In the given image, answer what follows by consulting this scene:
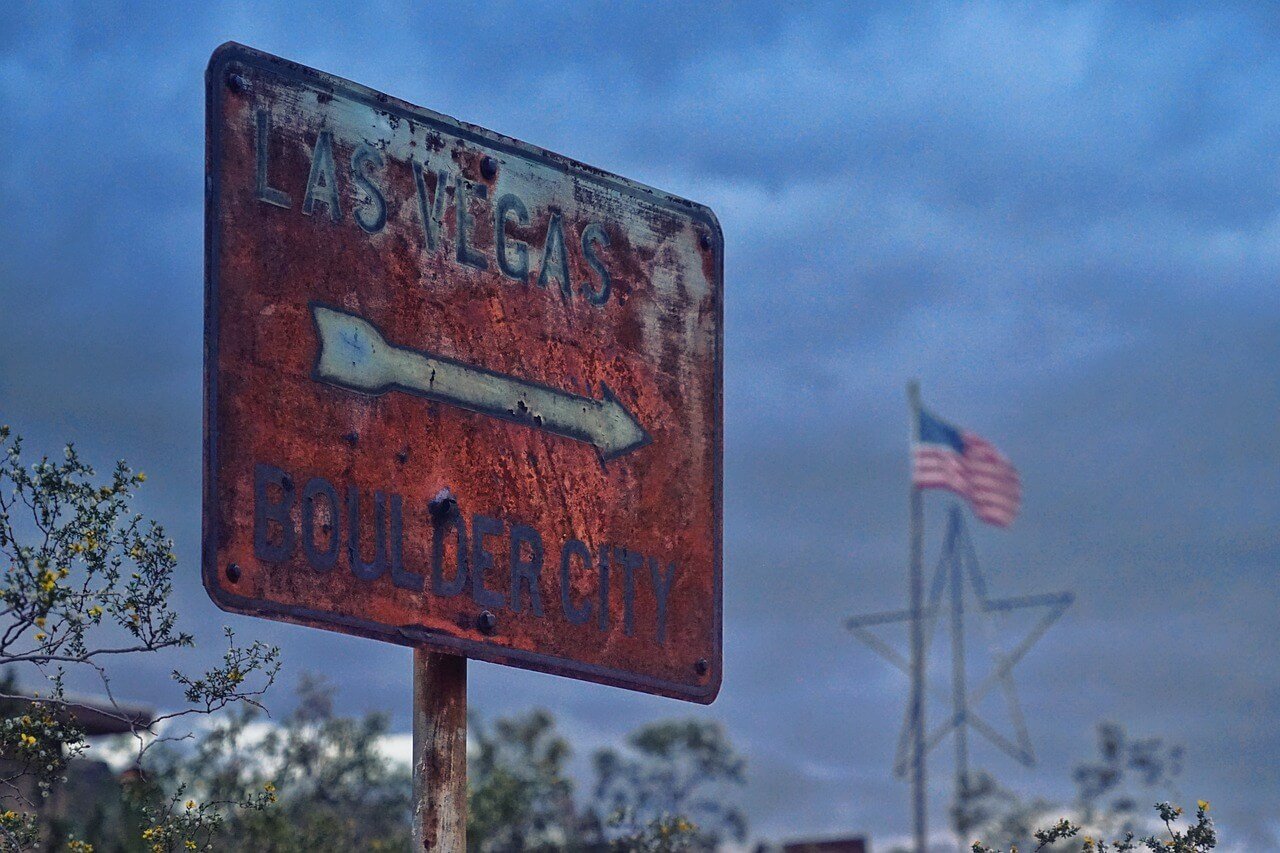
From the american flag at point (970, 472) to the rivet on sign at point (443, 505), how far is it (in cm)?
3106

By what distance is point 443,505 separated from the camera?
5.66 m

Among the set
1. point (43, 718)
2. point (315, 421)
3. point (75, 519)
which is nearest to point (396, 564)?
point (315, 421)

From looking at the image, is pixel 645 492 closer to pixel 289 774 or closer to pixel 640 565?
pixel 640 565

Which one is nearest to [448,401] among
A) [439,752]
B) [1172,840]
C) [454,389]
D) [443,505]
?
[454,389]

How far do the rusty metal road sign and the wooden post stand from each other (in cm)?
16

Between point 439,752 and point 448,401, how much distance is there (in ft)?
3.85

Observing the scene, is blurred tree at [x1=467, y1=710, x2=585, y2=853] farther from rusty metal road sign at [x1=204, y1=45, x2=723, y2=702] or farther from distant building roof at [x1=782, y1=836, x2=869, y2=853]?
rusty metal road sign at [x1=204, y1=45, x2=723, y2=702]

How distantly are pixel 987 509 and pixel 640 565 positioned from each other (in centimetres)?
3076

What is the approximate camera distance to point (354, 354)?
5570 millimetres

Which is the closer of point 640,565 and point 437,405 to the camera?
point 437,405

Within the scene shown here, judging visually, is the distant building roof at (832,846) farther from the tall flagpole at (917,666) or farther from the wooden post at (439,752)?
the wooden post at (439,752)

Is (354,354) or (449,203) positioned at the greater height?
(449,203)

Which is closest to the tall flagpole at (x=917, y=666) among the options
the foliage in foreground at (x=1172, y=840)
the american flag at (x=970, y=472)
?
the american flag at (x=970, y=472)

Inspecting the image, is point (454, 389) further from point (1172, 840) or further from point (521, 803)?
point (521, 803)
